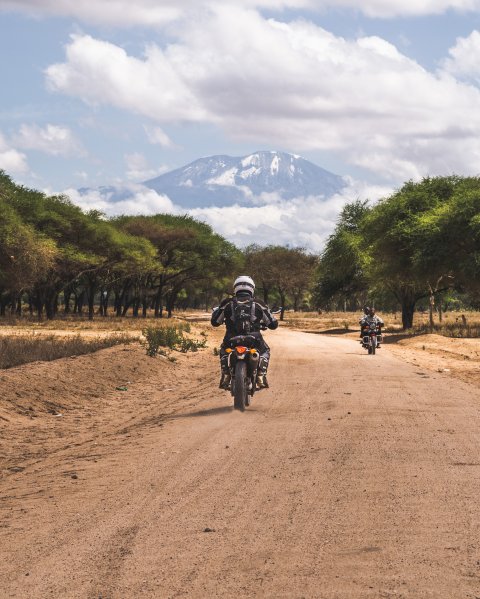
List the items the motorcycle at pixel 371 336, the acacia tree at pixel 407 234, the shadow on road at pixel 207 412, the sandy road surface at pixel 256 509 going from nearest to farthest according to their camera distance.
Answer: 1. the sandy road surface at pixel 256 509
2. the shadow on road at pixel 207 412
3. the motorcycle at pixel 371 336
4. the acacia tree at pixel 407 234

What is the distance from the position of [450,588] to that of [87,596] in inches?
86.0

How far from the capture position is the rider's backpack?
12992 millimetres

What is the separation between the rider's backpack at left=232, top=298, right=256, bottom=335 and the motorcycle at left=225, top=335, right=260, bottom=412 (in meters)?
0.14

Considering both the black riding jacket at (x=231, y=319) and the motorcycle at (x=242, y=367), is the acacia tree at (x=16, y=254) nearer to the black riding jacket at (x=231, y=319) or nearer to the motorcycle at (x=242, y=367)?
the black riding jacket at (x=231, y=319)

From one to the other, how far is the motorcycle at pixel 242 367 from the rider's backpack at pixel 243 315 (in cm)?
14

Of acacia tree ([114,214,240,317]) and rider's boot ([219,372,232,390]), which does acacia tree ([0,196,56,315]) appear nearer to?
acacia tree ([114,214,240,317])

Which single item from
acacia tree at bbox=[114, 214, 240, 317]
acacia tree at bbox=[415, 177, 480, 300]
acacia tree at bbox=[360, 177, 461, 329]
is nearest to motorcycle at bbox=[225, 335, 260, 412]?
acacia tree at bbox=[415, 177, 480, 300]

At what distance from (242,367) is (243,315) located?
0.90m

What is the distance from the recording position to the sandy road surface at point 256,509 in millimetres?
4980

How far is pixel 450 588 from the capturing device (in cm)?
475

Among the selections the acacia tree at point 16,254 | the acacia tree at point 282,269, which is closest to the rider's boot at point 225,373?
the acacia tree at point 16,254

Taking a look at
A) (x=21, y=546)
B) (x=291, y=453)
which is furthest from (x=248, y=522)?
(x=291, y=453)

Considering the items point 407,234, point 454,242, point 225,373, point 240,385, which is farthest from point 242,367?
point 407,234

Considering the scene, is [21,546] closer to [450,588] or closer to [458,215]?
[450,588]
